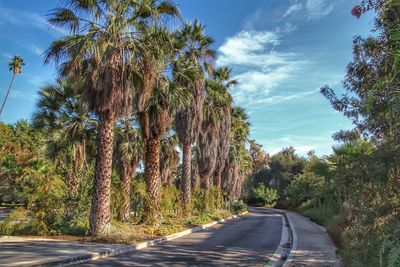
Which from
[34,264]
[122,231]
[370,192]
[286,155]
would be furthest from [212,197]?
[286,155]

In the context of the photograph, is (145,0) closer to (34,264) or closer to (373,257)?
(34,264)

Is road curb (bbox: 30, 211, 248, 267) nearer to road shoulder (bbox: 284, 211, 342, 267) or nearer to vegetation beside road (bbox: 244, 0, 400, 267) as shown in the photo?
road shoulder (bbox: 284, 211, 342, 267)

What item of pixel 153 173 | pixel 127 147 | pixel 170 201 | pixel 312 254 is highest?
pixel 127 147

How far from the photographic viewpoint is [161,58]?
55.1ft

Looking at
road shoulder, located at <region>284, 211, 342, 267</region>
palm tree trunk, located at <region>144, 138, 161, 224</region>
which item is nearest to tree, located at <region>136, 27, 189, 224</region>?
palm tree trunk, located at <region>144, 138, 161, 224</region>

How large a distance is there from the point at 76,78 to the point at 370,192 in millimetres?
12926

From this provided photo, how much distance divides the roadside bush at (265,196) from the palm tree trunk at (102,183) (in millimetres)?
69943

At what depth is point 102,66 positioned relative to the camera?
1563cm

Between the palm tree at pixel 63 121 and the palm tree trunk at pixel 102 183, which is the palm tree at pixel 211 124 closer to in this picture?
the palm tree at pixel 63 121

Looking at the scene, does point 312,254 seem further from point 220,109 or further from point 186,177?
point 220,109

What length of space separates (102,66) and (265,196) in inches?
2819

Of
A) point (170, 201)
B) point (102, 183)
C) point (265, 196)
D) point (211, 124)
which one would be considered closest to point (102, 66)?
point (102, 183)

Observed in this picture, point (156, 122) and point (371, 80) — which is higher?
point (156, 122)

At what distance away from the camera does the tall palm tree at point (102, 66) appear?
15.5 meters
